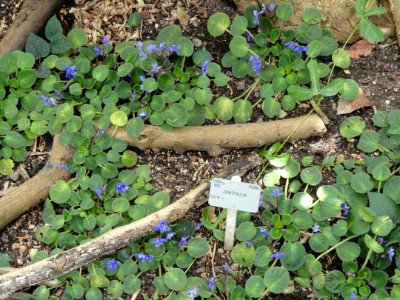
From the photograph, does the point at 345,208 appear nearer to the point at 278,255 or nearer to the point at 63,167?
the point at 278,255

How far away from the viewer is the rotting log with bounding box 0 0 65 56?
3.63 m

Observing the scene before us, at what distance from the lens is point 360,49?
3506mm

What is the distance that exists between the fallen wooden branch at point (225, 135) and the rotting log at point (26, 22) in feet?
2.69

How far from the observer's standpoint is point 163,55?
11.3 ft

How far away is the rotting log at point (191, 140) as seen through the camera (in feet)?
10.8

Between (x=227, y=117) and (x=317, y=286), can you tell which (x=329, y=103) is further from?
(x=317, y=286)

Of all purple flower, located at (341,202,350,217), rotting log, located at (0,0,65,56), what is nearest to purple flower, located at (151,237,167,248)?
purple flower, located at (341,202,350,217)

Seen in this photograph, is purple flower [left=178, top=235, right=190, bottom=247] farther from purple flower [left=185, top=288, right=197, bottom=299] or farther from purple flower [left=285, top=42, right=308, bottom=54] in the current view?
purple flower [left=285, top=42, right=308, bottom=54]

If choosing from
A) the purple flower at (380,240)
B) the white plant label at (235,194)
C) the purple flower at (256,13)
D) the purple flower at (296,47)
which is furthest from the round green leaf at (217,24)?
the purple flower at (380,240)

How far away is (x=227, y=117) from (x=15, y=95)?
112 centimetres

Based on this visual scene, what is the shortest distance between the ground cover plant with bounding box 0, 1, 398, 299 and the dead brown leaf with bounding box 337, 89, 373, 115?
0.18 feet

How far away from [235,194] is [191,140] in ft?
1.88

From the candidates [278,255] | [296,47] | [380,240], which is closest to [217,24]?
[296,47]

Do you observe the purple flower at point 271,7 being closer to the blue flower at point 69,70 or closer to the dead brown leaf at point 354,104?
the dead brown leaf at point 354,104
